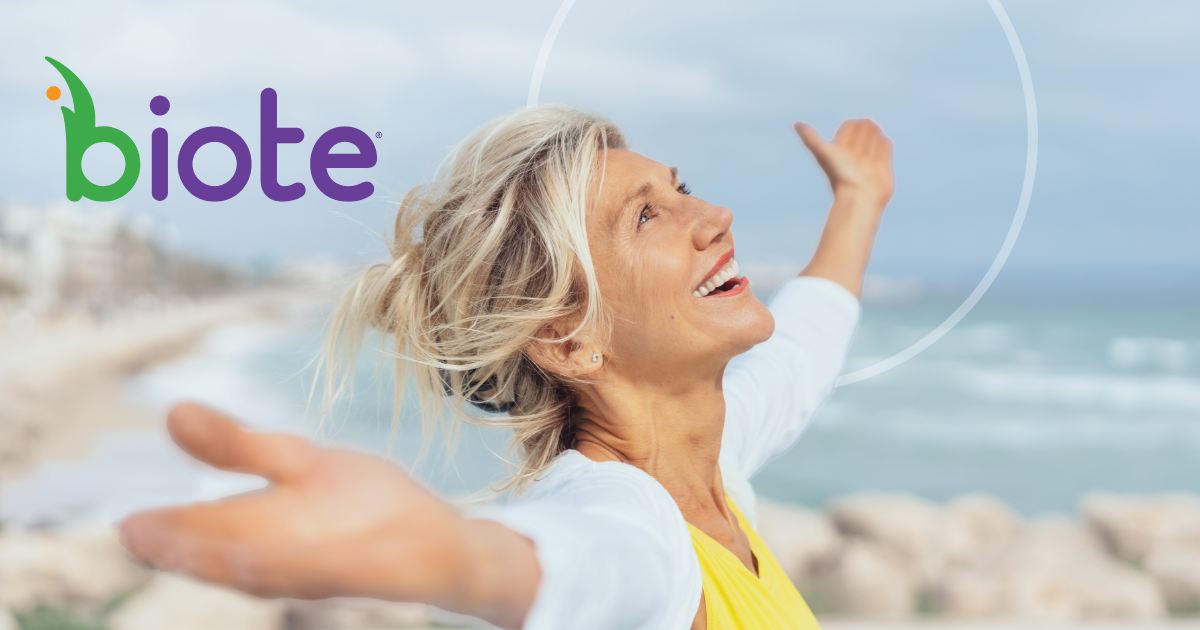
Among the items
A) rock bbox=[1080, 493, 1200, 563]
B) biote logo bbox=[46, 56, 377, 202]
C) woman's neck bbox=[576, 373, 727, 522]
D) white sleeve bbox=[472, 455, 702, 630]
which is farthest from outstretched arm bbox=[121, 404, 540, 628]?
rock bbox=[1080, 493, 1200, 563]

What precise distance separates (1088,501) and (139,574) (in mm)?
5600

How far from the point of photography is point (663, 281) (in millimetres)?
1062

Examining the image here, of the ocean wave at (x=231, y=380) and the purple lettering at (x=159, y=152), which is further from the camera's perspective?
the ocean wave at (x=231, y=380)

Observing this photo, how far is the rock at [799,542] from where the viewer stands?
5.03 meters

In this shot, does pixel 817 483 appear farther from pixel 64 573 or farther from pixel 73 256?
pixel 73 256

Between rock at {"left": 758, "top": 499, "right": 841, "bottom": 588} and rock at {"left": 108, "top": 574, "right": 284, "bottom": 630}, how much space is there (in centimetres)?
252

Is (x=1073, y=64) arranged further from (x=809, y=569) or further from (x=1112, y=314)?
(x=1112, y=314)

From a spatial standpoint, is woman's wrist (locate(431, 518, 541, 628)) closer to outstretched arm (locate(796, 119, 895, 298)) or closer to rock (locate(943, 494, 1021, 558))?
outstretched arm (locate(796, 119, 895, 298))

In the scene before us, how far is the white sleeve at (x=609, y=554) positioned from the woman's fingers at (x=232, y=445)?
0.16 metres

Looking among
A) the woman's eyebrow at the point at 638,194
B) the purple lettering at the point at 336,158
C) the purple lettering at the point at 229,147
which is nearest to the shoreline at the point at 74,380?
the purple lettering at the point at 229,147

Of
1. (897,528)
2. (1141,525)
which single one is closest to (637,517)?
(897,528)

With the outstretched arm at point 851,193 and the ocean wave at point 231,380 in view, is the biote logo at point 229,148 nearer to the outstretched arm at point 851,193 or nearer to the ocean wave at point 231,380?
the outstretched arm at point 851,193

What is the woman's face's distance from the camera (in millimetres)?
1064

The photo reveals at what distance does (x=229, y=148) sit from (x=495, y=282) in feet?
8.72
